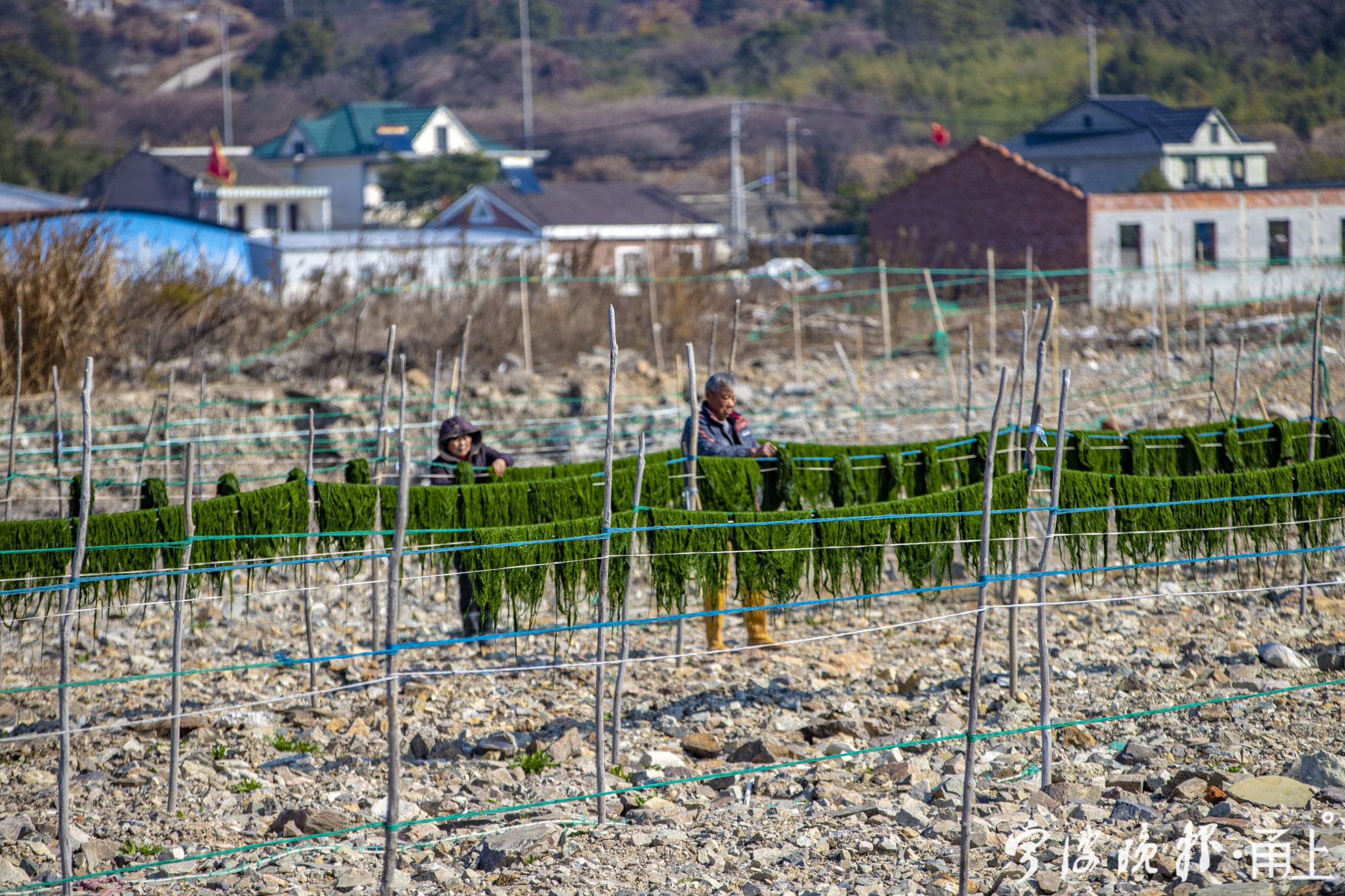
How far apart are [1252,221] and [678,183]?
1199 inches

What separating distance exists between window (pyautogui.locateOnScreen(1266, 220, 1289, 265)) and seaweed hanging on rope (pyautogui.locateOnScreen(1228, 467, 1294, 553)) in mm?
25082

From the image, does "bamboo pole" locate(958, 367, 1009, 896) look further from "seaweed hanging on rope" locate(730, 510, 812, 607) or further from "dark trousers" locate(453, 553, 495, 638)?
"dark trousers" locate(453, 553, 495, 638)

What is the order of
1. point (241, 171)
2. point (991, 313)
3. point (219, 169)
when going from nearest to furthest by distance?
point (991, 313)
point (219, 169)
point (241, 171)

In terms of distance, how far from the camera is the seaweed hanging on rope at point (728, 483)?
7910 mm

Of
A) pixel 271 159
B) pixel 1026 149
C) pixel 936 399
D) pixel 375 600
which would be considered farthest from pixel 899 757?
pixel 271 159

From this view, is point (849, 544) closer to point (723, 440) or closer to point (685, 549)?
point (685, 549)

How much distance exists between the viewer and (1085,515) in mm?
7133

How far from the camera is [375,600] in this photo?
320 inches

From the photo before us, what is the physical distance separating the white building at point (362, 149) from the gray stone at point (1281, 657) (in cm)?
4211

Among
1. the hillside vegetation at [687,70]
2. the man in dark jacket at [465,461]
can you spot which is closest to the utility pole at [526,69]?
the hillside vegetation at [687,70]

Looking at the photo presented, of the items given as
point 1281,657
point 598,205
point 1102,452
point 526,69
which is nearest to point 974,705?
point 1281,657

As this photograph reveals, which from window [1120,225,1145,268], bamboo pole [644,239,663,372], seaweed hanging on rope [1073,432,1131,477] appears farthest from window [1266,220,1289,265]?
seaweed hanging on rope [1073,432,1131,477]

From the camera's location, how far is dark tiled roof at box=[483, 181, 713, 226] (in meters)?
36.6

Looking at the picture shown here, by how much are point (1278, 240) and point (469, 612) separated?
1072 inches
